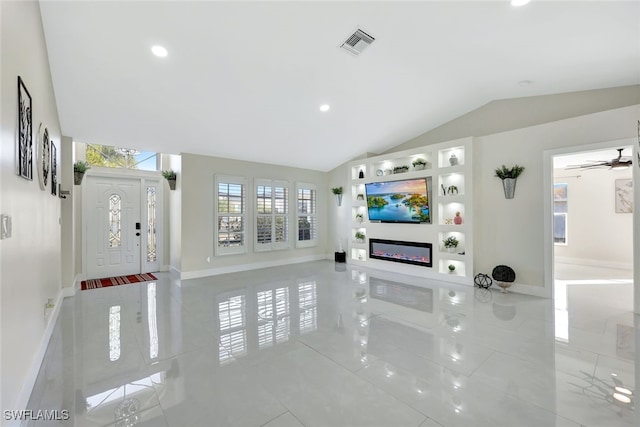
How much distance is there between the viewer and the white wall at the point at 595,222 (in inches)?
249

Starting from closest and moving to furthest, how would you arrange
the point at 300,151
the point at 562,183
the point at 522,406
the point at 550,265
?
1. the point at 522,406
2. the point at 550,265
3. the point at 300,151
4. the point at 562,183

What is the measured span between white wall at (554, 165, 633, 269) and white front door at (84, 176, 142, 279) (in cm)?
1032

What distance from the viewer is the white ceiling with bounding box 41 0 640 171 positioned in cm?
283

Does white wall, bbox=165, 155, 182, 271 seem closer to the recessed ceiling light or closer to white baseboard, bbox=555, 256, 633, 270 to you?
the recessed ceiling light

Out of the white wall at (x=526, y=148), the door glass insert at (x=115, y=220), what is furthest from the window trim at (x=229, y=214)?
the white wall at (x=526, y=148)

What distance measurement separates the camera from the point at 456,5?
2838 millimetres

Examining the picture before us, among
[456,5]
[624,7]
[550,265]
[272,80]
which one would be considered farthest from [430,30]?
[550,265]

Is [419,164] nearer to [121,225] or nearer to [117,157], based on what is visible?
[121,225]

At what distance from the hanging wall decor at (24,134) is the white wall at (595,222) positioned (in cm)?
955

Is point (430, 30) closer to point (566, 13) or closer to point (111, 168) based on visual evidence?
point (566, 13)

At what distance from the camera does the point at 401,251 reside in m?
6.27

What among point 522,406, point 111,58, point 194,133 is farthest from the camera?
point 194,133

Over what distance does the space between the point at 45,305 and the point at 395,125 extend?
19.5 ft

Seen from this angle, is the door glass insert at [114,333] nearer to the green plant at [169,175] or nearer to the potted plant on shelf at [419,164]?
the green plant at [169,175]
